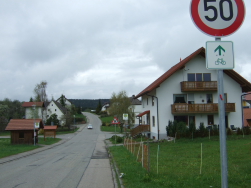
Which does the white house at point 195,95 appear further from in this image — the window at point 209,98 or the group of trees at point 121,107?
the group of trees at point 121,107

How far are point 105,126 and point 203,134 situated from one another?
59462mm

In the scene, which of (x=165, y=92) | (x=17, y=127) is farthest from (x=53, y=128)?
(x=165, y=92)

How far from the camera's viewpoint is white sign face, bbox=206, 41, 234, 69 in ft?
12.1

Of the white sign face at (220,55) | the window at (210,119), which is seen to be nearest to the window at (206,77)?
the window at (210,119)

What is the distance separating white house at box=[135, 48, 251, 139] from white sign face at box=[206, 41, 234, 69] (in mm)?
28622

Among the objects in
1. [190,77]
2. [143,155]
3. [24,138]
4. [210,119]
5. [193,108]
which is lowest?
[24,138]

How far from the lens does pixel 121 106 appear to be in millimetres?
67750

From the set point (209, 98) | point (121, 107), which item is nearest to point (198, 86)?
point (209, 98)

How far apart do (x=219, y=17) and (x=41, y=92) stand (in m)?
78.2

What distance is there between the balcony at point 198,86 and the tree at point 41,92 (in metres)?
52.5

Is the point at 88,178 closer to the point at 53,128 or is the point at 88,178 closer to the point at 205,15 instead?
the point at 205,15

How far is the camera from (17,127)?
3828cm

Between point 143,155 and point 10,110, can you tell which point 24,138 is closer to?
point 143,155

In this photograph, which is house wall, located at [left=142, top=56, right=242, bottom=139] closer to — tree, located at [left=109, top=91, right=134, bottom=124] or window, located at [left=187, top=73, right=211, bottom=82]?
window, located at [left=187, top=73, right=211, bottom=82]
